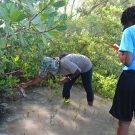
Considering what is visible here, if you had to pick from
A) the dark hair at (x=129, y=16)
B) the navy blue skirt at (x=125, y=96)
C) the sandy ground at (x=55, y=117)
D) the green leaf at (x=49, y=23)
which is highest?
the green leaf at (x=49, y=23)

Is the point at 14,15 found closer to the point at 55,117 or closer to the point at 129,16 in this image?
the point at 129,16

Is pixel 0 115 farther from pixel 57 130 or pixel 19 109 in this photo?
pixel 57 130

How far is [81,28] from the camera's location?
5.86 m

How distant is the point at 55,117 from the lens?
13.0 feet

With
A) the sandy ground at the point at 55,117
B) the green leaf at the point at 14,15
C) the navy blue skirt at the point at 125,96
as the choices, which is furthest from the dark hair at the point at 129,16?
the sandy ground at the point at 55,117

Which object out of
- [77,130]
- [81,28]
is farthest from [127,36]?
[81,28]

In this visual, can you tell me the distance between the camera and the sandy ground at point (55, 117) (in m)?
3.53

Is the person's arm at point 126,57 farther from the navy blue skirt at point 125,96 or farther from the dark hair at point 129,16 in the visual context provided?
the dark hair at point 129,16

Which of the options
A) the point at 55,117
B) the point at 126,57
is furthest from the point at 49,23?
the point at 55,117

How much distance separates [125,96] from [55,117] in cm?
156

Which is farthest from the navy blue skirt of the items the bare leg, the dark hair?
the dark hair

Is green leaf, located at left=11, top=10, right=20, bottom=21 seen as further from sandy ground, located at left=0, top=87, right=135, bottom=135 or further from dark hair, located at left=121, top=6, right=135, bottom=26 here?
sandy ground, located at left=0, top=87, right=135, bottom=135

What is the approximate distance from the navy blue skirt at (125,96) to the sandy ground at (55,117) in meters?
0.92

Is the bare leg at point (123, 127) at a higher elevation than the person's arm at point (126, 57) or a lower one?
lower
